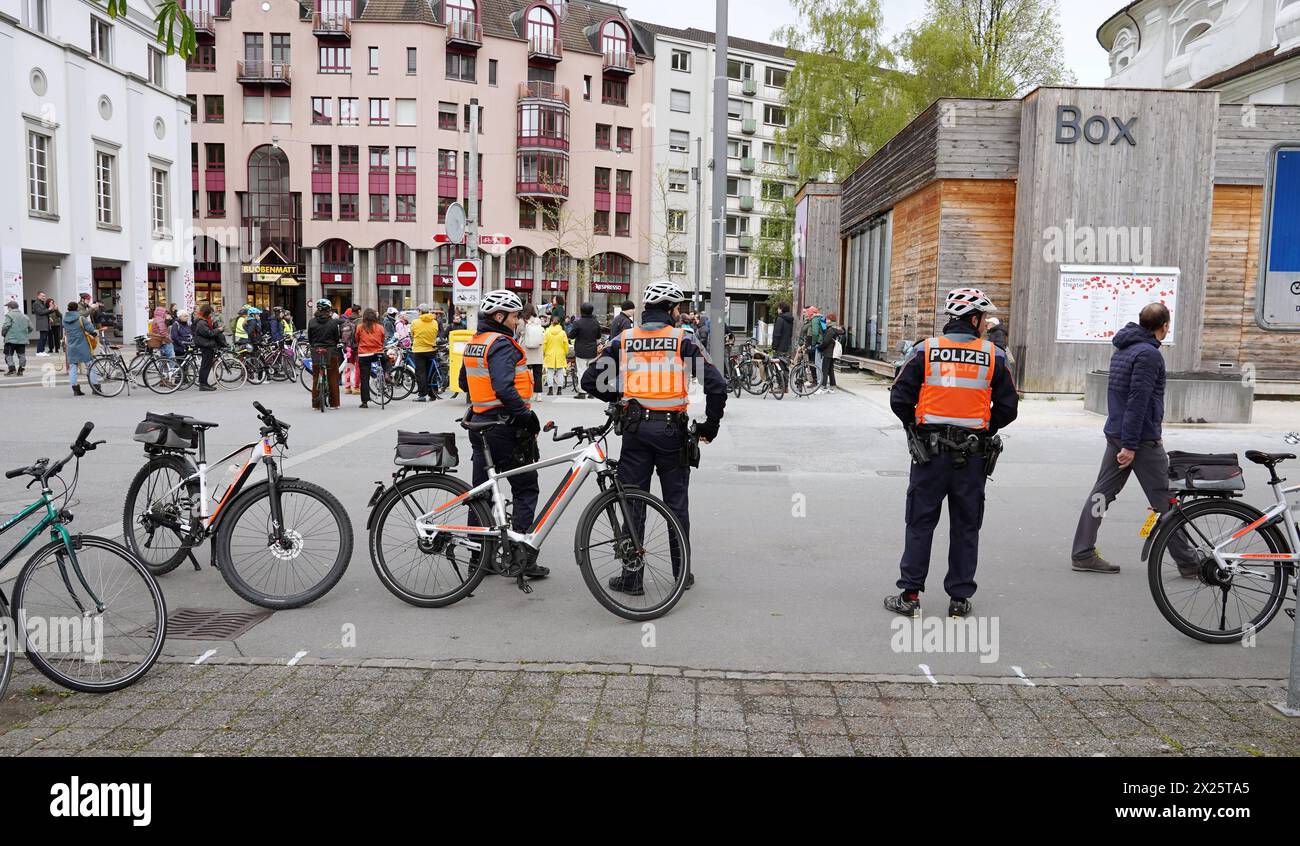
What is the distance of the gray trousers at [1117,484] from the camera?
6.63m

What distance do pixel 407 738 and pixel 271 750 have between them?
1.57ft

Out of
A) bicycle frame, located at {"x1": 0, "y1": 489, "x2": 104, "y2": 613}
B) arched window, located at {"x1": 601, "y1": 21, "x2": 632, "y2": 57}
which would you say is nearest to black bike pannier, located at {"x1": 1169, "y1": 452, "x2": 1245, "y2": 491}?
bicycle frame, located at {"x1": 0, "y1": 489, "x2": 104, "y2": 613}

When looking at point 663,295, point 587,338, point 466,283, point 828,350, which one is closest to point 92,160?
point 466,283

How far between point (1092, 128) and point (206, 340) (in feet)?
53.6

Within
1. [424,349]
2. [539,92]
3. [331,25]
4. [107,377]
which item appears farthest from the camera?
[539,92]

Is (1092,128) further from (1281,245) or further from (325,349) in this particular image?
(1281,245)

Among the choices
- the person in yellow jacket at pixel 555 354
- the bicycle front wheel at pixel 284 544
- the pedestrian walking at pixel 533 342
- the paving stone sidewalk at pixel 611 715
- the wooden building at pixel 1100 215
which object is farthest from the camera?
the person in yellow jacket at pixel 555 354

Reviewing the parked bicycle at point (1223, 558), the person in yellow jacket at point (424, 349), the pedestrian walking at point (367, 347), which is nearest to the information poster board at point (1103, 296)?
the person in yellow jacket at point (424, 349)

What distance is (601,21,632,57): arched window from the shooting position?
60906mm

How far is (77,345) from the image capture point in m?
18.0

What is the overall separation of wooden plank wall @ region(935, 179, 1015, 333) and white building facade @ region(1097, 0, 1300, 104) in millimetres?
12656

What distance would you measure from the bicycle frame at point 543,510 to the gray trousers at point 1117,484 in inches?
132

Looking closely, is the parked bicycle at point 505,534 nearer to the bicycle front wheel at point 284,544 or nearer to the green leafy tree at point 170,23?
the bicycle front wheel at point 284,544

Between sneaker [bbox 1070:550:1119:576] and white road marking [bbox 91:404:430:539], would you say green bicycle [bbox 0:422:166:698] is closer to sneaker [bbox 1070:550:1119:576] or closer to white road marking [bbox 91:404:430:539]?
white road marking [bbox 91:404:430:539]
